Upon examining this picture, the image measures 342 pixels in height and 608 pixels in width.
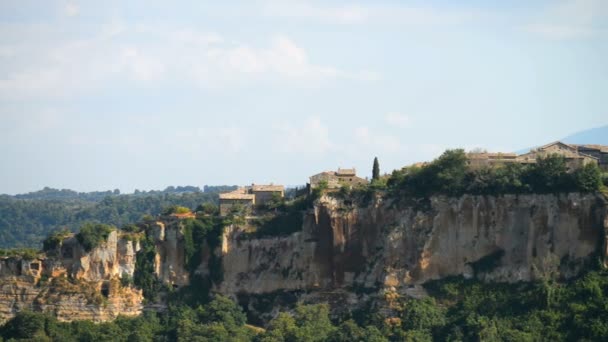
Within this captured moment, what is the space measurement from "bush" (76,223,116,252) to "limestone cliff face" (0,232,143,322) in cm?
28

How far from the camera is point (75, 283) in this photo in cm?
7088

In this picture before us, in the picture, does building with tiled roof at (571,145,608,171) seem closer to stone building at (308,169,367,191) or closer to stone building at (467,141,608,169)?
stone building at (467,141,608,169)

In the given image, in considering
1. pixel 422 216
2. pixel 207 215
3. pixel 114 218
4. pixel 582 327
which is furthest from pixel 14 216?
pixel 582 327

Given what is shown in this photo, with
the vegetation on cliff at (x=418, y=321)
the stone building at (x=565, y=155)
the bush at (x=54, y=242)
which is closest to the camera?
the vegetation on cliff at (x=418, y=321)

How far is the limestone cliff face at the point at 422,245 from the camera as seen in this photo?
64.6m

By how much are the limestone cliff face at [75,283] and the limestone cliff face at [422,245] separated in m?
5.62

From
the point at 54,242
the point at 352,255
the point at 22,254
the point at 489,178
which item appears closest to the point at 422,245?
the point at 352,255

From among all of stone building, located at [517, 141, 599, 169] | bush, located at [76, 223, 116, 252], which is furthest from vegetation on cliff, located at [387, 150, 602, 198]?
bush, located at [76, 223, 116, 252]

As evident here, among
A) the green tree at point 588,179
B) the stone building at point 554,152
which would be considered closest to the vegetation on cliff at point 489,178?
the green tree at point 588,179

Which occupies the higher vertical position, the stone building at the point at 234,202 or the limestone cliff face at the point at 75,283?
the stone building at the point at 234,202

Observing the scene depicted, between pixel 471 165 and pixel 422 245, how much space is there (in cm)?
522

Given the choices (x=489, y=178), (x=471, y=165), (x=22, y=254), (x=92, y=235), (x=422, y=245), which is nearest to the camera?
(x=489, y=178)

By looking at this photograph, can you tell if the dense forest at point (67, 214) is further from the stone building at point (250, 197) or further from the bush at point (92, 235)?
the bush at point (92, 235)

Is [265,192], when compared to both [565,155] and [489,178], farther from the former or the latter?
[565,155]
